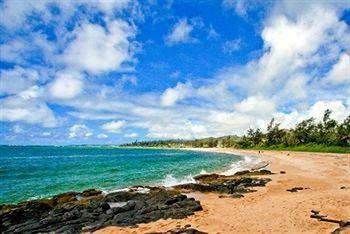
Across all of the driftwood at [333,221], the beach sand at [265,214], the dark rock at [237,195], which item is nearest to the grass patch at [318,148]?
the beach sand at [265,214]

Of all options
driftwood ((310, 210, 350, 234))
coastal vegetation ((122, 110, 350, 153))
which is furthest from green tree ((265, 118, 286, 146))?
driftwood ((310, 210, 350, 234))

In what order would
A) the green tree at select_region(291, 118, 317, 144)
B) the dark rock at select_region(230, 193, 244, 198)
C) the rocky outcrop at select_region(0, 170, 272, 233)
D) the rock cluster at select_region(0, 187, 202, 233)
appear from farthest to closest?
1. the green tree at select_region(291, 118, 317, 144)
2. the dark rock at select_region(230, 193, 244, 198)
3. the rock cluster at select_region(0, 187, 202, 233)
4. the rocky outcrop at select_region(0, 170, 272, 233)

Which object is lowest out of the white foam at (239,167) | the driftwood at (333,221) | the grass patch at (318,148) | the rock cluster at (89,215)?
the driftwood at (333,221)

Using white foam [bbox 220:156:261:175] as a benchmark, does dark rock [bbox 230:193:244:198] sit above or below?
below

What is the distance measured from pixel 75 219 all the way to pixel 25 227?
8.06ft

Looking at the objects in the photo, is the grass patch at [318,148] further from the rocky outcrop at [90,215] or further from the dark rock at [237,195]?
the rocky outcrop at [90,215]

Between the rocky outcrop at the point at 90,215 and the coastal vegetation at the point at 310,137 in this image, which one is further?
the coastal vegetation at the point at 310,137

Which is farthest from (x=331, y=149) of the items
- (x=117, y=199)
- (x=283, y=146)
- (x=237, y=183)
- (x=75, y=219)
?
(x=75, y=219)

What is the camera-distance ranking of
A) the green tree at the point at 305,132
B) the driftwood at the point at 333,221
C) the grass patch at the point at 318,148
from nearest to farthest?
the driftwood at the point at 333,221 → the grass patch at the point at 318,148 → the green tree at the point at 305,132

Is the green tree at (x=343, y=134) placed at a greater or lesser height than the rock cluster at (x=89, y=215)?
greater

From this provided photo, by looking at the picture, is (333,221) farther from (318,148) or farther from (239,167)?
(318,148)

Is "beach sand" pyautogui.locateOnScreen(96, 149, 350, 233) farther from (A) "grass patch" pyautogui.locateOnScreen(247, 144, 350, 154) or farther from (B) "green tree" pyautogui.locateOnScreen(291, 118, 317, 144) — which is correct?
(B) "green tree" pyautogui.locateOnScreen(291, 118, 317, 144)

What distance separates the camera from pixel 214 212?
2027 cm

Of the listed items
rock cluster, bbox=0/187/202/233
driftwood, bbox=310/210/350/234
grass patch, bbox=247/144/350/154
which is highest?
grass patch, bbox=247/144/350/154
